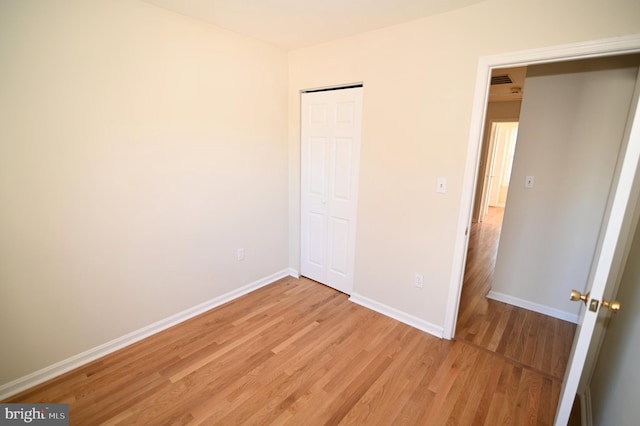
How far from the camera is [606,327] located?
175 cm

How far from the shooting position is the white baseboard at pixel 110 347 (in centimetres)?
178

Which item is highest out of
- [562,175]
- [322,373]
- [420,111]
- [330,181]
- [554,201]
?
[420,111]

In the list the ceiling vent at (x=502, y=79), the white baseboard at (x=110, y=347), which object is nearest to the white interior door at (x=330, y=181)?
the white baseboard at (x=110, y=347)

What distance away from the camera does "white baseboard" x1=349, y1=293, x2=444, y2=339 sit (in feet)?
7.92

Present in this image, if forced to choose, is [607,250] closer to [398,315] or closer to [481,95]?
[481,95]

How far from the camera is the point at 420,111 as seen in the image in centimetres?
223

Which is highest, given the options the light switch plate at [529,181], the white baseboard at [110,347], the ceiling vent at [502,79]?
the ceiling vent at [502,79]

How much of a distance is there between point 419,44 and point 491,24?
1.55ft

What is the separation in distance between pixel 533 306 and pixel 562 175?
1.29m

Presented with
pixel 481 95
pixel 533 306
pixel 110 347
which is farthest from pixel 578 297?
pixel 110 347

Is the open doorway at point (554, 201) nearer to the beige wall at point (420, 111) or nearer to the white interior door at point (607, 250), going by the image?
the beige wall at point (420, 111)

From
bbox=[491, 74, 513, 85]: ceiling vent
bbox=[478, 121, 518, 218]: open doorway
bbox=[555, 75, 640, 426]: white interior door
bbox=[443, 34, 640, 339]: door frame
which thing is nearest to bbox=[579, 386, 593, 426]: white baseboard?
bbox=[555, 75, 640, 426]: white interior door

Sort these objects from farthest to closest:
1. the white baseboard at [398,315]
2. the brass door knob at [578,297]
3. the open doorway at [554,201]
Result: 1. the white baseboard at [398,315]
2. the open doorway at [554,201]
3. the brass door knob at [578,297]

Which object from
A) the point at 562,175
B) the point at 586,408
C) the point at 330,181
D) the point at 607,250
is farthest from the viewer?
the point at 330,181
